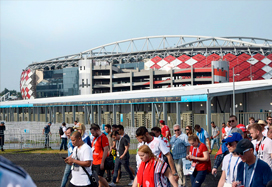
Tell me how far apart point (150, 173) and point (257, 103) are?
80.7 feet

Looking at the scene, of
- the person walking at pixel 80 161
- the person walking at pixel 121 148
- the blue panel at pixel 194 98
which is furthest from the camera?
the blue panel at pixel 194 98

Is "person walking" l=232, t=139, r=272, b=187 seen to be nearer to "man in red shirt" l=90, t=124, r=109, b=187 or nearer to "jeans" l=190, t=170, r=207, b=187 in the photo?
"jeans" l=190, t=170, r=207, b=187

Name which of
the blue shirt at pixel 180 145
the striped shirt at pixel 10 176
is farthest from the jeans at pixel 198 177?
the striped shirt at pixel 10 176

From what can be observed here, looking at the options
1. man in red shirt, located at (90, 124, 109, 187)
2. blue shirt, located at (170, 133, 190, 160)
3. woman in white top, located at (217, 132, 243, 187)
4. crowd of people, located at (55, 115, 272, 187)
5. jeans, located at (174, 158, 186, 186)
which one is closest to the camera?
crowd of people, located at (55, 115, 272, 187)

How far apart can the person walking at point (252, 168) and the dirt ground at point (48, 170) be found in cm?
656

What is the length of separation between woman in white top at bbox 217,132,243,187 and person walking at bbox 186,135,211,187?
1.83 meters

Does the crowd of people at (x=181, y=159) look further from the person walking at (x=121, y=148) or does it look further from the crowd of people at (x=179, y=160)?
the person walking at (x=121, y=148)

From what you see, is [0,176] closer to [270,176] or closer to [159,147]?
[270,176]

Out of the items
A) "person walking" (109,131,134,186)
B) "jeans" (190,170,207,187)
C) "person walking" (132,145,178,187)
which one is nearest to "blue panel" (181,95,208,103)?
"person walking" (109,131,134,186)

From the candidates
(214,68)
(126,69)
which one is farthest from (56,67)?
(214,68)

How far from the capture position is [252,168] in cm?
384

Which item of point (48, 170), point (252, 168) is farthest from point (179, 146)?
point (48, 170)

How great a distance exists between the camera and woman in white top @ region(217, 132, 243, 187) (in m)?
4.91

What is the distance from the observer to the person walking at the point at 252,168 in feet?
12.3
